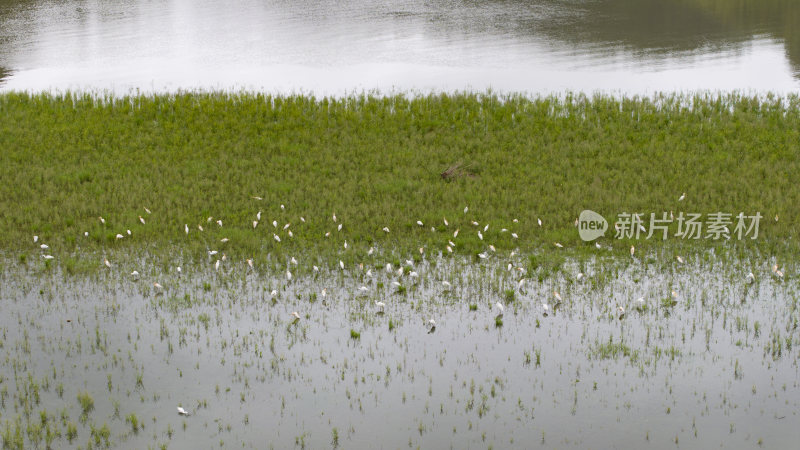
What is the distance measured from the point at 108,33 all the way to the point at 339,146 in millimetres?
22538

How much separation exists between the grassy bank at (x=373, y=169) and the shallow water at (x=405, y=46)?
3163mm

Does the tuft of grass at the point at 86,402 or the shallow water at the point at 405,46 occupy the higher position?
the shallow water at the point at 405,46

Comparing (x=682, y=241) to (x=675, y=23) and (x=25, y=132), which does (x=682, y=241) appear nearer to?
(x=25, y=132)

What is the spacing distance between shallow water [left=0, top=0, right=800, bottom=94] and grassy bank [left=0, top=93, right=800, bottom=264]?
316cm

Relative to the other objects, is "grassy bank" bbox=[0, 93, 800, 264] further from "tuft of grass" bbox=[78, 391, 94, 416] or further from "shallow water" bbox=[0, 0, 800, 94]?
"tuft of grass" bbox=[78, 391, 94, 416]

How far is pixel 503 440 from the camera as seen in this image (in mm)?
8133

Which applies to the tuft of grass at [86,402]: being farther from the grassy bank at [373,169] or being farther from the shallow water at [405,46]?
the shallow water at [405,46]

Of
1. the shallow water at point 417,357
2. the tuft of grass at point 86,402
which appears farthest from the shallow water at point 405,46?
the tuft of grass at point 86,402

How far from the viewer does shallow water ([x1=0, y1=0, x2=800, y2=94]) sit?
24.7 meters

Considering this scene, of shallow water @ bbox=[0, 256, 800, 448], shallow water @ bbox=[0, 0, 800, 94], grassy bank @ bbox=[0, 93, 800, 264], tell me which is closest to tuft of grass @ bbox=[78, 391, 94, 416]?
shallow water @ bbox=[0, 256, 800, 448]

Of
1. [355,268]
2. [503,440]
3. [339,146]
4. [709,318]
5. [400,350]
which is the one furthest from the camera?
[339,146]

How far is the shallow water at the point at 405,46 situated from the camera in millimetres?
24703

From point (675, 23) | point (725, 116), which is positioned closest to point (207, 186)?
point (725, 116)

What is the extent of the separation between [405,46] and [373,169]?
1546 centimetres
